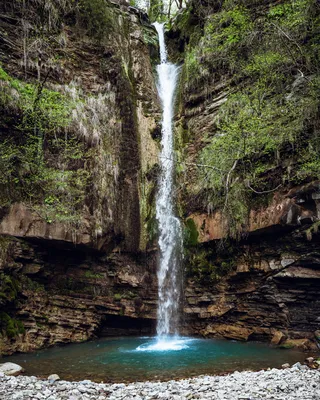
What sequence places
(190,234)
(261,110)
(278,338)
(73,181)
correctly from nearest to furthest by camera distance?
(278,338), (261,110), (73,181), (190,234)

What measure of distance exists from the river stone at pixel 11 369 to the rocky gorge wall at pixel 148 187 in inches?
84.3

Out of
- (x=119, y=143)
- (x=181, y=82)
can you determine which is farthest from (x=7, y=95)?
(x=181, y=82)

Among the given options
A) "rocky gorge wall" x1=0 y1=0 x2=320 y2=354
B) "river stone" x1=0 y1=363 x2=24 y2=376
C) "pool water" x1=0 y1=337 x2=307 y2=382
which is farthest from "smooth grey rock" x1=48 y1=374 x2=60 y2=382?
"rocky gorge wall" x1=0 y1=0 x2=320 y2=354

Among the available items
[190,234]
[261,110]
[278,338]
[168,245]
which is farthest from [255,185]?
[278,338]

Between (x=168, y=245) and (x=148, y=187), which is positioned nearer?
(x=168, y=245)

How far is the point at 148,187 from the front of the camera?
14727mm

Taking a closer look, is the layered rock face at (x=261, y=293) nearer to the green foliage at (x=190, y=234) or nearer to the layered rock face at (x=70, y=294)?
the green foliage at (x=190, y=234)

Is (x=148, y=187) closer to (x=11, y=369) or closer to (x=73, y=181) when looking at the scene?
(x=73, y=181)

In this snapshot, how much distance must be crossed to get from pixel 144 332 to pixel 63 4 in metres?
14.0

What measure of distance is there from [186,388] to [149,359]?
3.03 m

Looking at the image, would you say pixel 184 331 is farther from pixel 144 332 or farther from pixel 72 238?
pixel 72 238

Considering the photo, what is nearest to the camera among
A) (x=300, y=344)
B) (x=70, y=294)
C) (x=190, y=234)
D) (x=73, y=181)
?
(x=300, y=344)

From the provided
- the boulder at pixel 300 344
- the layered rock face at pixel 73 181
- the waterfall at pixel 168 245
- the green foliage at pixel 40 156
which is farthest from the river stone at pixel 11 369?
the boulder at pixel 300 344

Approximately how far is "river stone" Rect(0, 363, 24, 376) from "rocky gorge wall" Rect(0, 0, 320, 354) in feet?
7.03
